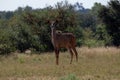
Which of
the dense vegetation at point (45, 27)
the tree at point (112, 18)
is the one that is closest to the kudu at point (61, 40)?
the dense vegetation at point (45, 27)

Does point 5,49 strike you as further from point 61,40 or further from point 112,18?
point 112,18

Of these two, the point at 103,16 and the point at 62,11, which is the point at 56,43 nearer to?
the point at 62,11

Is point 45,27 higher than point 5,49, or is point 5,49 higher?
point 45,27

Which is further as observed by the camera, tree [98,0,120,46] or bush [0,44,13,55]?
tree [98,0,120,46]

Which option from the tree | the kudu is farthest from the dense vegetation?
the kudu

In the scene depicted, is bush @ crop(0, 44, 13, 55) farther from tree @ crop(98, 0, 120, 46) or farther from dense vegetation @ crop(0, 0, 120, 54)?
tree @ crop(98, 0, 120, 46)

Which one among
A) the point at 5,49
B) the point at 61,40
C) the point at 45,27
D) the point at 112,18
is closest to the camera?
the point at 61,40

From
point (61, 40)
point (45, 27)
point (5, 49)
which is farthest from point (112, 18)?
point (61, 40)

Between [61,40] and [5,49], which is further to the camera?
[5,49]

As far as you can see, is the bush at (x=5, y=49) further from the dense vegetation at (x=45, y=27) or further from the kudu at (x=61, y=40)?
the kudu at (x=61, y=40)

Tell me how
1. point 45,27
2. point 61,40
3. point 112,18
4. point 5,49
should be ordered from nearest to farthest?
1. point 61,40
2. point 5,49
3. point 45,27
4. point 112,18

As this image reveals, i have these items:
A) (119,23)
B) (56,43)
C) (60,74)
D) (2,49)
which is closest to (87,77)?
(60,74)

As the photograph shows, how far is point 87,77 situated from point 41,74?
2.29 meters

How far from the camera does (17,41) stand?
35531 millimetres
